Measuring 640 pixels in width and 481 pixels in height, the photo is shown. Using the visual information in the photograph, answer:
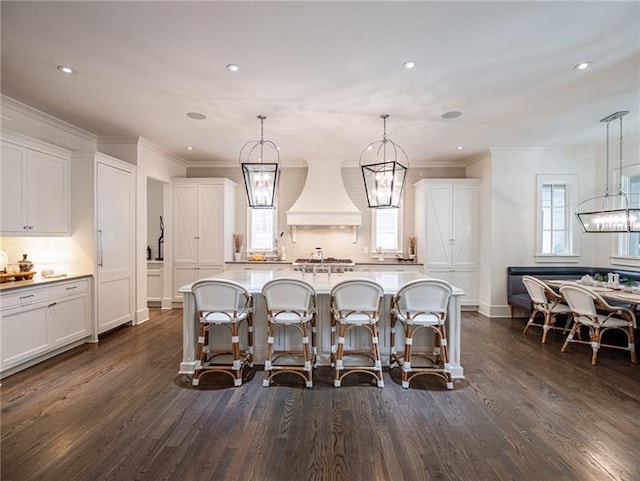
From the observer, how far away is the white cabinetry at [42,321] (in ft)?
10.3

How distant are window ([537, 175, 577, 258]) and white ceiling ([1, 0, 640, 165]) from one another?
45.4 inches

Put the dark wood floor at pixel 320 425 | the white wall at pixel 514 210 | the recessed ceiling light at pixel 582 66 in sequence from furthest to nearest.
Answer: the white wall at pixel 514 210
the recessed ceiling light at pixel 582 66
the dark wood floor at pixel 320 425

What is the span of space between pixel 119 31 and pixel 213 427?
308 centimetres

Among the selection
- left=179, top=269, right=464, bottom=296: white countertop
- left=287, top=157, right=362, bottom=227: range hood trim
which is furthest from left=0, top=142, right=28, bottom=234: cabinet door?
Answer: left=287, top=157, right=362, bottom=227: range hood trim

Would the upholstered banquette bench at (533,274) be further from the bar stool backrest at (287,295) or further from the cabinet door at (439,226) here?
the bar stool backrest at (287,295)

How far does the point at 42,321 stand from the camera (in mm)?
3496

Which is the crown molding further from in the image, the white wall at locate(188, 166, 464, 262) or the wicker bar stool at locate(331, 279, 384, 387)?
the wicker bar stool at locate(331, 279, 384, 387)

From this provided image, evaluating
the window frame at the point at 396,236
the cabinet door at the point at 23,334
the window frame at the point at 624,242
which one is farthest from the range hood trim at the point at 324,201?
the window frame at the point at 624,242

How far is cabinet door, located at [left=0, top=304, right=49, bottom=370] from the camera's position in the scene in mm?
3094

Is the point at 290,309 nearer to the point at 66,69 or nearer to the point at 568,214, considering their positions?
the point at 66,69

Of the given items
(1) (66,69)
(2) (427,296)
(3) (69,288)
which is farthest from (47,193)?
(2) (427,296)

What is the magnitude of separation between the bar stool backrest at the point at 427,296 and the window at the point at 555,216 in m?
3.79

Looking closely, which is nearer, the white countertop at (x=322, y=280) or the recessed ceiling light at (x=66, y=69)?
the recessed ceiling light at (x=66, y=69)

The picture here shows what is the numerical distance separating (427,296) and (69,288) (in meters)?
4.14
